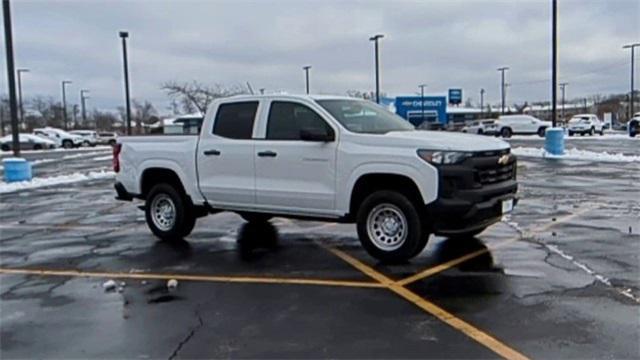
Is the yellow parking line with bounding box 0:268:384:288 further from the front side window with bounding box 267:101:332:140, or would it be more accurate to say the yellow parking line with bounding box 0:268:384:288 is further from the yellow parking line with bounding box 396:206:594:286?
the front side window with bounding box 267:101:332:140

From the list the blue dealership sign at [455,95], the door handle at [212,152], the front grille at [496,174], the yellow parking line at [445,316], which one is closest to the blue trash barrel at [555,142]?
the front grille at [496,174]

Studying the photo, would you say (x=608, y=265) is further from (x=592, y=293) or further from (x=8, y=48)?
(x=8, y=48)

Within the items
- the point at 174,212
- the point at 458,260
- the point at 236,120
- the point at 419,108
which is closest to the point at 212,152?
the point at 236,120

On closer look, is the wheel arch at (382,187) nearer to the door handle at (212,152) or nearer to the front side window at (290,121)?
the front side window at (290,121)

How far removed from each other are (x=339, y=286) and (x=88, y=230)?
558 centimetres

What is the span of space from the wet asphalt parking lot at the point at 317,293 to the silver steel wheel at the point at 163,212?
0.91 feet

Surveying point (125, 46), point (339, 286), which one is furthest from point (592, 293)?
point (125, 46)

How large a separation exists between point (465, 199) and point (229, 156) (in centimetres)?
326

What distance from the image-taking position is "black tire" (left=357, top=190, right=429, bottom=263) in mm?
7141

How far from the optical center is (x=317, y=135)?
7.56m

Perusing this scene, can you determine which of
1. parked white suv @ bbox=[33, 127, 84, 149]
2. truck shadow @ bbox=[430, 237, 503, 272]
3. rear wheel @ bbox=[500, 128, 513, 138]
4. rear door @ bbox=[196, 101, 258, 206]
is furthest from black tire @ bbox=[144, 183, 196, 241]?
parked white suv @ bbox=[33, 127, 84, 149]

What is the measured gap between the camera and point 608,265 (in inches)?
274

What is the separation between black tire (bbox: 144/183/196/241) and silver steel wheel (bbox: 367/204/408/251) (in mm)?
3022

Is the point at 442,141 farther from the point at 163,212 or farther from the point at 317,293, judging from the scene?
the point at 163,212
